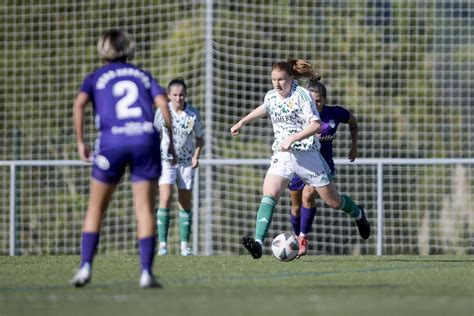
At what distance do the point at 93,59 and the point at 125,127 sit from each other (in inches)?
425

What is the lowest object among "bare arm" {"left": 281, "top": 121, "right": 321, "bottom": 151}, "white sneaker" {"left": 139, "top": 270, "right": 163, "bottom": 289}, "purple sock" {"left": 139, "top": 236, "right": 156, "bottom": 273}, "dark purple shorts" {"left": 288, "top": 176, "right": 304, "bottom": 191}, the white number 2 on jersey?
"white sneaker" {"left": 139, "top": 270, "right": 163, "bottom": 289}

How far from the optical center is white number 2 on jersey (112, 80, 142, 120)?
8.27 m

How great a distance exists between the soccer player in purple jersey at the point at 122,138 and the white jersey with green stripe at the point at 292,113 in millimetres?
2887

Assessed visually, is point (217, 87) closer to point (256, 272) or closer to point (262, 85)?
point (262, 85)

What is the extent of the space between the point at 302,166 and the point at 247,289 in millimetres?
3209

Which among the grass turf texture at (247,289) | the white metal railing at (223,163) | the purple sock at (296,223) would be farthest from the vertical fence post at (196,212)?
the grass turf texture at (247,289)

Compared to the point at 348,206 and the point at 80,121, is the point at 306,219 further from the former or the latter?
the point at 80,121

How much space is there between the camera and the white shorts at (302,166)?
1126 cm

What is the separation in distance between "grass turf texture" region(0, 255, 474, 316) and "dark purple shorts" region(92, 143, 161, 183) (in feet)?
2.27

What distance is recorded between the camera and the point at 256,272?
33.2ft

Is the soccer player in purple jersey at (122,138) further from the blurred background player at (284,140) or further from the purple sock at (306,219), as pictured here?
the purple sock at (306,219)

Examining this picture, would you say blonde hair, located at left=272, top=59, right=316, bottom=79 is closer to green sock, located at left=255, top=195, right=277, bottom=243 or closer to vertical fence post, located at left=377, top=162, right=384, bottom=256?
green sock, located at left=255, top=195, right=277, bottom=243

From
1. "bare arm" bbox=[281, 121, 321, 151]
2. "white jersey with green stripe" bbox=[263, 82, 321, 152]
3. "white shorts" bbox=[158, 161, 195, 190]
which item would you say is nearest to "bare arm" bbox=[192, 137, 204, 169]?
"white shorts" bbox=[158, 161, 195, 190]

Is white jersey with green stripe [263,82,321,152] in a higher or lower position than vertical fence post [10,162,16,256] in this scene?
higher
